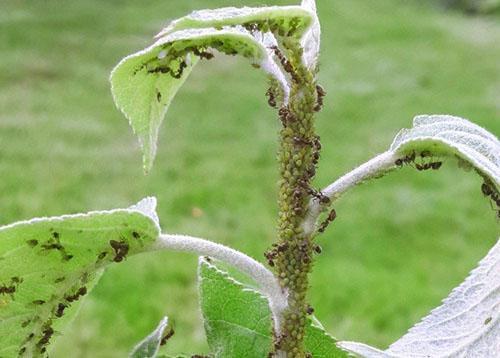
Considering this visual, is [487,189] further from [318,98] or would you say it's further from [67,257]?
[67,257]

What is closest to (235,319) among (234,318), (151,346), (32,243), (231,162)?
(234,318)

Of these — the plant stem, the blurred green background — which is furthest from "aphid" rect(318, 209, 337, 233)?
the blurred green background

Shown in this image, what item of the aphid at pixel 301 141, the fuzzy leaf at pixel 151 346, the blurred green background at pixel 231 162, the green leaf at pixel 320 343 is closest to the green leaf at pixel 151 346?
the fuzzy leaf at pixel 151 346

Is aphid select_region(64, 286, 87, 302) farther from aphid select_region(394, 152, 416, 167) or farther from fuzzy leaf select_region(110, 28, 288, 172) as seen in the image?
aphid select_region(394, 152, 416, 167)

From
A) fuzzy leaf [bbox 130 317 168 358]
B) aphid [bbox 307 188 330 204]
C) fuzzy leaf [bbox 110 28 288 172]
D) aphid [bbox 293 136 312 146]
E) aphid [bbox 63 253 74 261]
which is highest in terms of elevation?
fuzzy leaf [bbox 110 28 288 172]

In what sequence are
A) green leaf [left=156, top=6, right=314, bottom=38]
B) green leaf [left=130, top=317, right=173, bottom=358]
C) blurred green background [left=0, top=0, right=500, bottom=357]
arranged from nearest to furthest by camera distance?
green leaf [left=156, top=6, right=314, bottom=38] → green leaf [left=130, top=317, right=173, bottom=358] → blurred green background [left=0, top=0, right=500, bottom=357]

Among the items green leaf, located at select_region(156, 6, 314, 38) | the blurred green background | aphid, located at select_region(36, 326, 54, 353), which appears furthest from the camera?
the blurred green background

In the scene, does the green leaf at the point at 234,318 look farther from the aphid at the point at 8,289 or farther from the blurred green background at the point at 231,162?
the blurred green background at the point at 231,162
